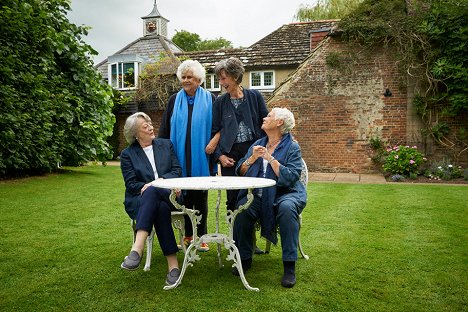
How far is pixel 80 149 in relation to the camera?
35.7ft

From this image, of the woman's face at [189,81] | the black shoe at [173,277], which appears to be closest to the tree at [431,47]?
the woman's face at [189,81]

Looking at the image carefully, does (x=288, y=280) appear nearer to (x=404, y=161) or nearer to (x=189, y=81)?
(x=189, y=81)

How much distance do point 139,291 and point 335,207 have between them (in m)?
4.15

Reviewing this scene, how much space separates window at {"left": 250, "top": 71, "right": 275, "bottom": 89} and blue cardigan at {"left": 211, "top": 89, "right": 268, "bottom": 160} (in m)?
16.6

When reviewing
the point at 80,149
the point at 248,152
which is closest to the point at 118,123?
the point at 80,149

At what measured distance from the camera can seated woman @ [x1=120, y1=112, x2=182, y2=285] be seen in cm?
339

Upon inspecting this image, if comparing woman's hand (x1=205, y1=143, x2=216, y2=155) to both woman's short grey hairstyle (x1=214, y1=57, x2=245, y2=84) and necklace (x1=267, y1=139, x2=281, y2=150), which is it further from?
woman's short grey hairstyle (x1=214, y1=57, x2=245, y2=84)

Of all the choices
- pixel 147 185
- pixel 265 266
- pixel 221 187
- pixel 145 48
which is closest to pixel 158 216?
pixel 147 185

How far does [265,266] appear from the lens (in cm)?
383

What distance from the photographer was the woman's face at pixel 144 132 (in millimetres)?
3895

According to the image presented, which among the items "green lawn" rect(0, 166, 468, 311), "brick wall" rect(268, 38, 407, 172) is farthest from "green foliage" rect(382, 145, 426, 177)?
"green lawn" rect(0, 166, 468, 311)

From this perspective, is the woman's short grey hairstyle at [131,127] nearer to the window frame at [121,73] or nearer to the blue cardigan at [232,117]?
the blue cardigan at [232,117]

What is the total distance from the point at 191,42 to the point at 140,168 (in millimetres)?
39901

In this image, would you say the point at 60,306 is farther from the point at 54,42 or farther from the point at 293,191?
the point at 54,42
